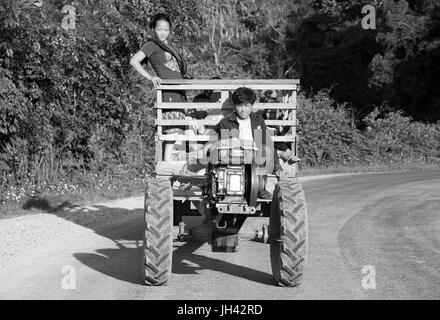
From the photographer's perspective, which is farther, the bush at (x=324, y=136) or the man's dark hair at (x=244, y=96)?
the bush at (x=324, y=136)

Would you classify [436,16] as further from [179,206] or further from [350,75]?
[179,206]

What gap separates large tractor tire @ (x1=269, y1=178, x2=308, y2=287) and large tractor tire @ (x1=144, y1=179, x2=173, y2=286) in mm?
1091

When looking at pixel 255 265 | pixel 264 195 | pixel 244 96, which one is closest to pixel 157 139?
pixel 244 96

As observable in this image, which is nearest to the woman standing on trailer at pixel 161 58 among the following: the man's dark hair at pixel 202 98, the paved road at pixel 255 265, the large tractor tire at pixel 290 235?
the man's dark hair at pixel 202 98

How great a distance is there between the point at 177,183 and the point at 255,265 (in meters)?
1.40

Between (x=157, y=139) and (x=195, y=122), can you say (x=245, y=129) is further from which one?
(x=157, y=139)

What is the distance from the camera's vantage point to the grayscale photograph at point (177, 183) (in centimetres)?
830

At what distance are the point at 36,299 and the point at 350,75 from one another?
41379 millimetres

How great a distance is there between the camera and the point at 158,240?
27.2 ft

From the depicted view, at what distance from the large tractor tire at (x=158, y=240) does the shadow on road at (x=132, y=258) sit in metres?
0.44

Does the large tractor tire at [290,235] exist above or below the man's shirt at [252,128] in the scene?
below

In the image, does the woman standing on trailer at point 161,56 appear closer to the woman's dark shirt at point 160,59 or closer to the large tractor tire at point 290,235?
the woman's dark shirt at point 160,59

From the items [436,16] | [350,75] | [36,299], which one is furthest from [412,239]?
[350,75]

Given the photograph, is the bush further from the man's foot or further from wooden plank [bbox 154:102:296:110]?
the man's foot
